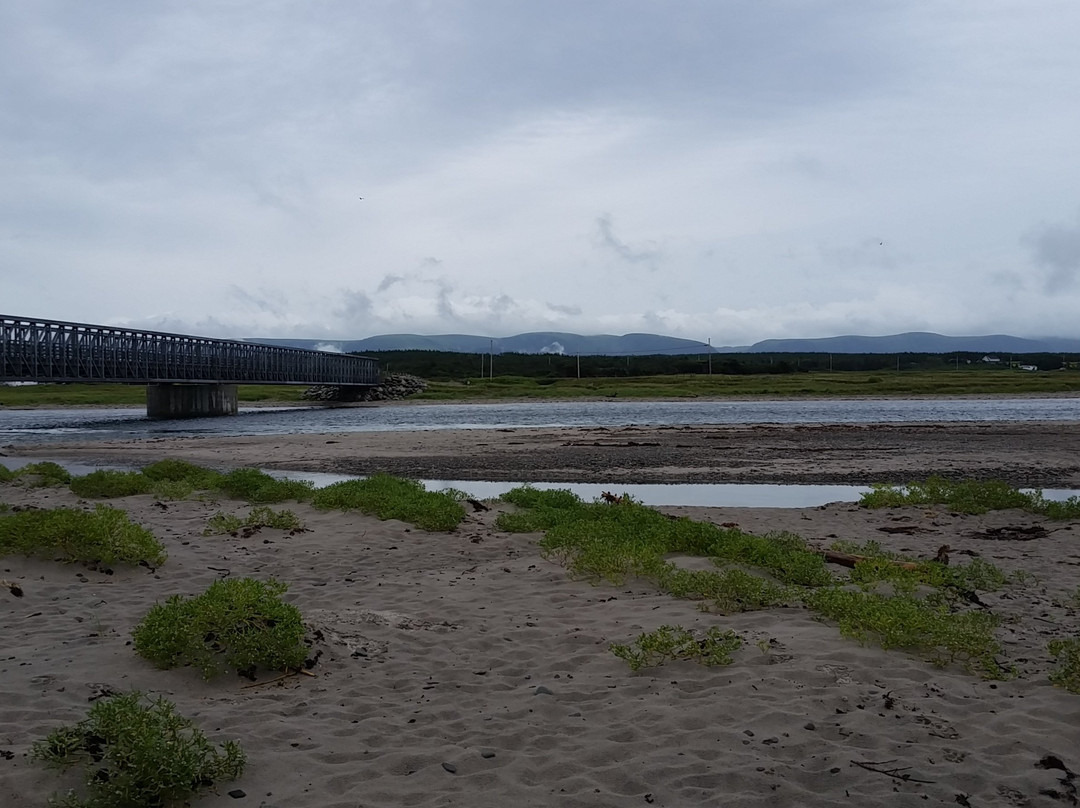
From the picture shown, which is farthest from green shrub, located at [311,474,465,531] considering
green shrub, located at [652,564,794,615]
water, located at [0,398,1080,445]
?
water, located at [0,398,1080,445]

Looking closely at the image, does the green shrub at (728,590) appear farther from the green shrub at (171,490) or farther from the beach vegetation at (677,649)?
the green shrub at (171,490)

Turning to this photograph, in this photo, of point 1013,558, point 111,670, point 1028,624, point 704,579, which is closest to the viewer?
point 111,670

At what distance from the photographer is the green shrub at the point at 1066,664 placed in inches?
257

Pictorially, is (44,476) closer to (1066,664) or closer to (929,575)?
(929,575)

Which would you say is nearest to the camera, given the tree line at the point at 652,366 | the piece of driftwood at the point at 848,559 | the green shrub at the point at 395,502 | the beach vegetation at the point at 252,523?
the piece of driftwood at the point at 848,559

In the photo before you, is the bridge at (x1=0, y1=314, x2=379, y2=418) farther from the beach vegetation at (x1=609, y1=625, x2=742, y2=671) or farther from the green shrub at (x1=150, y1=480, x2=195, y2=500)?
the beach vegetation at (x1=609, y1=625, x2=742, y2=671)

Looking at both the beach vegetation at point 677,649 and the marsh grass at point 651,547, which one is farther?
the marsh grass at point 651,547

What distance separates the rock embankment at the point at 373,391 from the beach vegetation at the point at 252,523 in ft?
273

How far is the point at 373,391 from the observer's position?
3927 inches

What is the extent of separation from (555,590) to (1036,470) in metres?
20.0

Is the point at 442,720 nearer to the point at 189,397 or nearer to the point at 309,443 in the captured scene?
the point at 309,443

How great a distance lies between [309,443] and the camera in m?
37.8

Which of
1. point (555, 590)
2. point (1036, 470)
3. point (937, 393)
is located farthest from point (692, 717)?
point (937, 393)

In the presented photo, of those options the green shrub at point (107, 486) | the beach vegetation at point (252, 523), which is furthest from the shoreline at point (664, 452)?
the beach vegetation at point (252, 523)
